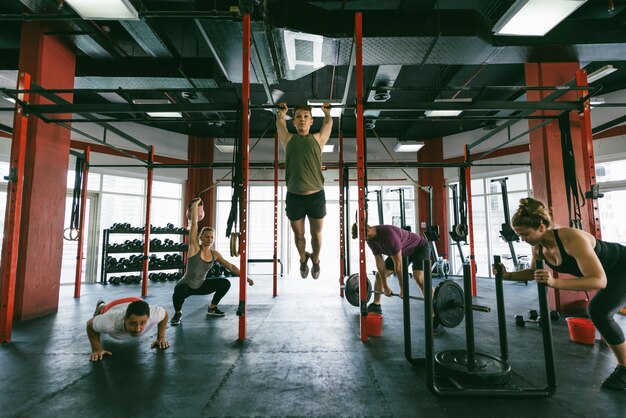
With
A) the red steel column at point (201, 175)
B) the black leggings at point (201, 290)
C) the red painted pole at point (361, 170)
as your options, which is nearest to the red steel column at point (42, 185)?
the black leggings at point (201, 290)

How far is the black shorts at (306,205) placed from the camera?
10.4 feet

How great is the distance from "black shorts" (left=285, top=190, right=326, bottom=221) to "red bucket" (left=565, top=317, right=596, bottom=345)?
2.58 metres

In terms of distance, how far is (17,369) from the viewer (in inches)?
93.3

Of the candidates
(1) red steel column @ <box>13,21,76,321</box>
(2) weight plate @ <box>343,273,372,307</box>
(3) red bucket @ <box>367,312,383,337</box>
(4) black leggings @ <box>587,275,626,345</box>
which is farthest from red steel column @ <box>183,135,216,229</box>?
(4) black leggings @ <box>587,275,626,345</box>

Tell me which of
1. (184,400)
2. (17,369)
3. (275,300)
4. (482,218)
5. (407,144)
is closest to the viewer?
(184,400)

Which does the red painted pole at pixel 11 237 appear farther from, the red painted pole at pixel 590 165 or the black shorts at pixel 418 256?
the red painted pole at pixel 590 165

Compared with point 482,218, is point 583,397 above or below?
below

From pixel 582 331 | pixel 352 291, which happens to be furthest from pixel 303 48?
pixel 582 331

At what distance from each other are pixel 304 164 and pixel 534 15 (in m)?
3.00

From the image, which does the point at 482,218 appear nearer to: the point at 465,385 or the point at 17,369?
the point at 465,385

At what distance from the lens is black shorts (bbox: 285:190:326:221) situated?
3.17m

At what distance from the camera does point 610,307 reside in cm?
213

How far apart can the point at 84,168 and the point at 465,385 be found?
20.3 ft

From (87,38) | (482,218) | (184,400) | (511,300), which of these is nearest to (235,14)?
(87,38)
